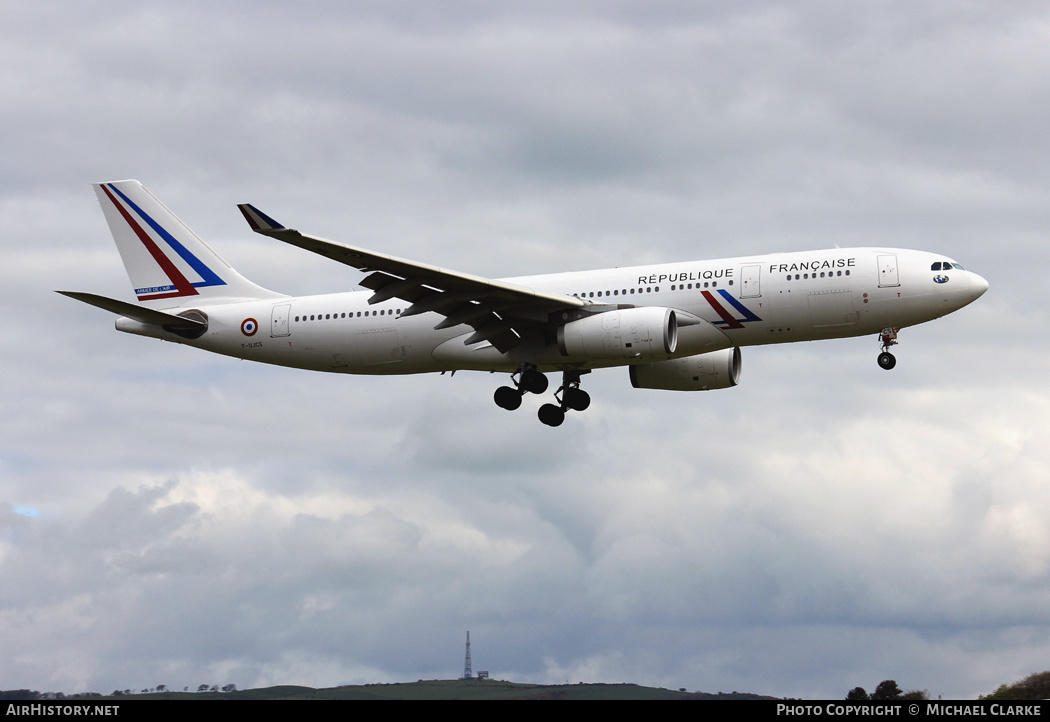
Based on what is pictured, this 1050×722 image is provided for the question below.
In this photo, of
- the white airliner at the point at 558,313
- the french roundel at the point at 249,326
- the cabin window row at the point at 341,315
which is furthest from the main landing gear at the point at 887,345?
the french roundel at the point at 249,326

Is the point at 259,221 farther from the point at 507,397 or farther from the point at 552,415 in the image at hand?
the point at 552,415

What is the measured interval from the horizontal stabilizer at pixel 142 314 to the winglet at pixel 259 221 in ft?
31.4

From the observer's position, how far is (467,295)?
37.7m

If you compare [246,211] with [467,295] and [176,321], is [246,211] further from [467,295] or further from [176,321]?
[176,321]

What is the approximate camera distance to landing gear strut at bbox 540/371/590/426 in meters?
44.0

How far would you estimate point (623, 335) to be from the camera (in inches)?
1454

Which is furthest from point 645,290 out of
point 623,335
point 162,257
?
point 162,257

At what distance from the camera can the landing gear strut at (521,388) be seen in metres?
40.8

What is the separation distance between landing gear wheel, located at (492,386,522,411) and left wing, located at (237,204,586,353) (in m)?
2.24

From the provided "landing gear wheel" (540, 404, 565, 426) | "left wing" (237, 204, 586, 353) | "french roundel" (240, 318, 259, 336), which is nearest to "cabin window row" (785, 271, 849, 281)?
"left wing" (237, 204, 586, 353)

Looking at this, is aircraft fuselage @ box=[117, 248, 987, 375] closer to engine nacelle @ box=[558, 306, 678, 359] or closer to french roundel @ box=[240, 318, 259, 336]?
french roundel @ box=[240, 318, 259, 336]

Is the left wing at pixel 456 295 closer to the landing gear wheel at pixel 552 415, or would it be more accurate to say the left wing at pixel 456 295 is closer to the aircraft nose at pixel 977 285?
the landing gear wheel at pixel 552 415
